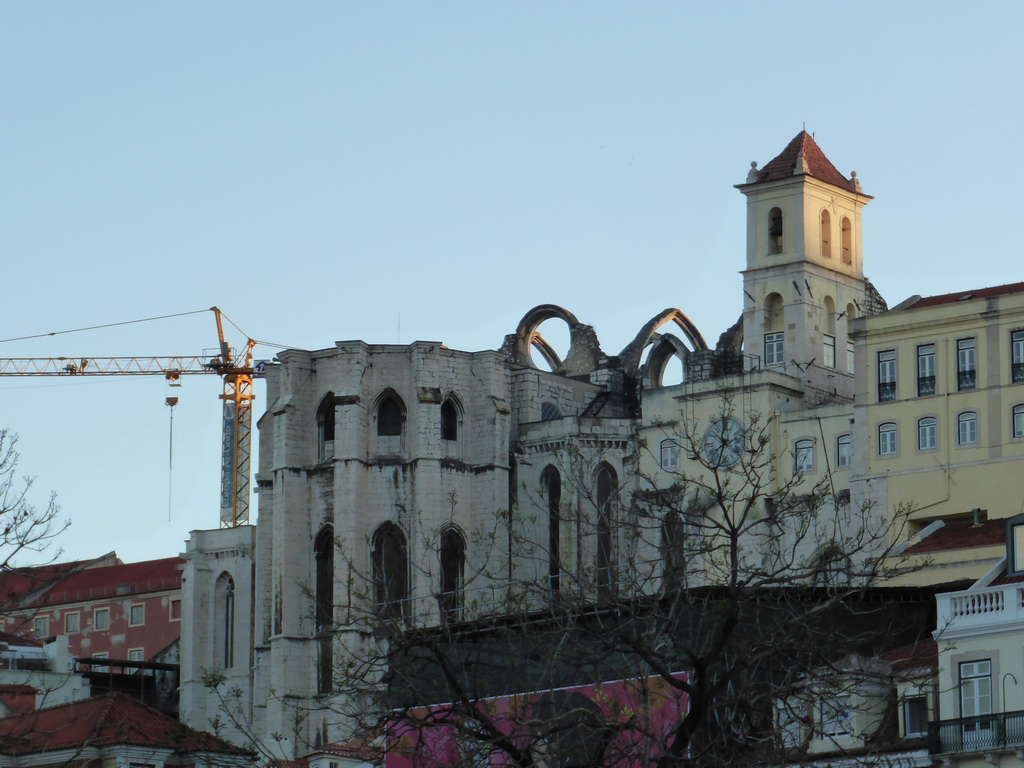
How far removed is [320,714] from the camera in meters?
85.8

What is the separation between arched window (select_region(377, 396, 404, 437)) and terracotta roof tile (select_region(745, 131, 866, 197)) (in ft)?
49.6

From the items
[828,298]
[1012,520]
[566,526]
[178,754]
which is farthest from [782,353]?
[1012,520]

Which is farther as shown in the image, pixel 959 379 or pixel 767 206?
pixel 767 206

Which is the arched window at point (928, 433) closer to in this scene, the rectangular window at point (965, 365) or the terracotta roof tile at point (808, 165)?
the rectangular window at point (965, 365)

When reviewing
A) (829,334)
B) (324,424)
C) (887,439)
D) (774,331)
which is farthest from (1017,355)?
(324,424)

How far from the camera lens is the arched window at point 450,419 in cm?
8919

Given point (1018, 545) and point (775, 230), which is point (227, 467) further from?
point (1018, 545)

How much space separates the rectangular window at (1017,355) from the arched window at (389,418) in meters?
21.8

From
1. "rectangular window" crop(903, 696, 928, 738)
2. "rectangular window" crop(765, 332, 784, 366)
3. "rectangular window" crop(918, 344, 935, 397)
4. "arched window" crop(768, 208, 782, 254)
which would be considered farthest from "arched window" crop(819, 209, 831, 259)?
"rectangular window" crop(903, 696, 928, 738)

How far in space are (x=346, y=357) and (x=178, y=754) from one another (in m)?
25.9

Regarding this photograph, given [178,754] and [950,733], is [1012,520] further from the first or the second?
[178,754]

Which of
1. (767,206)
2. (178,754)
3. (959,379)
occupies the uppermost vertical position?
(767,206)

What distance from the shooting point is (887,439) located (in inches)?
3157

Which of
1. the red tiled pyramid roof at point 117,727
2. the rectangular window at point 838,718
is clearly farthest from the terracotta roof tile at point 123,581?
the rectangular window at point 838,718
